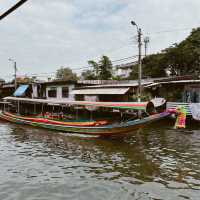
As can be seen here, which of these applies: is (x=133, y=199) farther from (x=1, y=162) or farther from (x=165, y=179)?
(x=1, y=162)

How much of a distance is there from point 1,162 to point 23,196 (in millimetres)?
4387

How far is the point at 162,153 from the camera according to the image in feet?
44.4

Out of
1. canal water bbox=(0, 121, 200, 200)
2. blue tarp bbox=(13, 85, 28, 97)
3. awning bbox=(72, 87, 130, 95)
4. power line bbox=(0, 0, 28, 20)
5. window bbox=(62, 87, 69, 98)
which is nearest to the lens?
power line bbox=(0, 0, 28, 20)

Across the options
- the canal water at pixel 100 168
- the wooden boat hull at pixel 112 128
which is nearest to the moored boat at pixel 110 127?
the wooden boat hull at pixel 112 128

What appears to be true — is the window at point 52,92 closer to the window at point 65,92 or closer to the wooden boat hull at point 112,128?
the window at point 65,92

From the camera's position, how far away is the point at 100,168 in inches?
433

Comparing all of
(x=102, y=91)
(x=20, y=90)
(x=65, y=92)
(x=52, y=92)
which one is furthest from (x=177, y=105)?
(x=20, y=90)

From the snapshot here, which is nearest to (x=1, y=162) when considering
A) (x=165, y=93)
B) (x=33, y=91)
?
(x=165, y=93)

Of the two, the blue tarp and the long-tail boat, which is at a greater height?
the blue tarp

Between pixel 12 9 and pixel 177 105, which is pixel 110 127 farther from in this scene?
pixel 12 9

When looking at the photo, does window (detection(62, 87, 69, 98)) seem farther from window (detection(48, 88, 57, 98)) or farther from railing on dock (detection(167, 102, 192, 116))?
railing on dock (detection(167, 102, 192, 116))

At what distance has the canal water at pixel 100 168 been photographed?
8.41m

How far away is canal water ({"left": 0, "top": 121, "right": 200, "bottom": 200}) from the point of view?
8414 mm

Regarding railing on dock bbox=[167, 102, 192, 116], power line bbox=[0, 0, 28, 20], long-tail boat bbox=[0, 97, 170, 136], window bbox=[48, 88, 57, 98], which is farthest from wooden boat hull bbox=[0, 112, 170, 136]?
window bbox=[48, 88, 57, 98]
